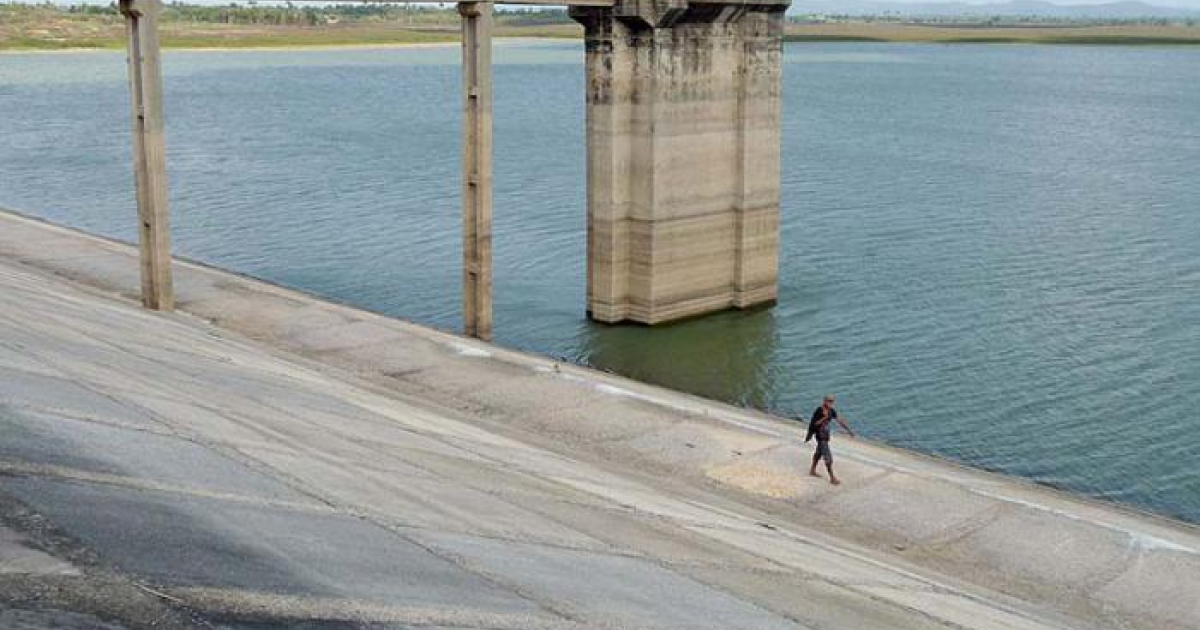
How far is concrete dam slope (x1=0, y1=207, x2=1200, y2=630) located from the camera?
954 centimetres

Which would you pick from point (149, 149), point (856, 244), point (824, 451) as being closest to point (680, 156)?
point (856, 244)

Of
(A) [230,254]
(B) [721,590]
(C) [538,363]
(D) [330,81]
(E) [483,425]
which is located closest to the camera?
(B) [721,590]

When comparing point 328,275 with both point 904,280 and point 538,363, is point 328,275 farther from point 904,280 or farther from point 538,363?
point 904,280

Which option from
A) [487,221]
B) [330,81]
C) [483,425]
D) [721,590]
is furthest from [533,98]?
[721,590]

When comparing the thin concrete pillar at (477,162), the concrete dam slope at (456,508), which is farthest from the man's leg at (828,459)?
the thin concrete pillar at (477,162)

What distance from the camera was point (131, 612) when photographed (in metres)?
8.33

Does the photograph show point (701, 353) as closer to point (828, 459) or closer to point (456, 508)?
point (828, 459)

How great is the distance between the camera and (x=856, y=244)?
4644 centimetres

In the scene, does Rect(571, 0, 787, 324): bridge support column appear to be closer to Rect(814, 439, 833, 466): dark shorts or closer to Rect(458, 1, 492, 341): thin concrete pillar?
Rect(458, 1, 492, 341): thin concrete pillar

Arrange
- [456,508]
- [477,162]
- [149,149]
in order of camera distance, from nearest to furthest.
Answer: [456,508]
[149,149]
[477,162]

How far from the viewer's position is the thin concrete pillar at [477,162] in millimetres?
29672

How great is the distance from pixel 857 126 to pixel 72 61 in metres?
114

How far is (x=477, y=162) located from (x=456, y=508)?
17.9 meters

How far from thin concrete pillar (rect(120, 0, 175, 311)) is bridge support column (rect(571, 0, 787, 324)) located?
11.2 m
